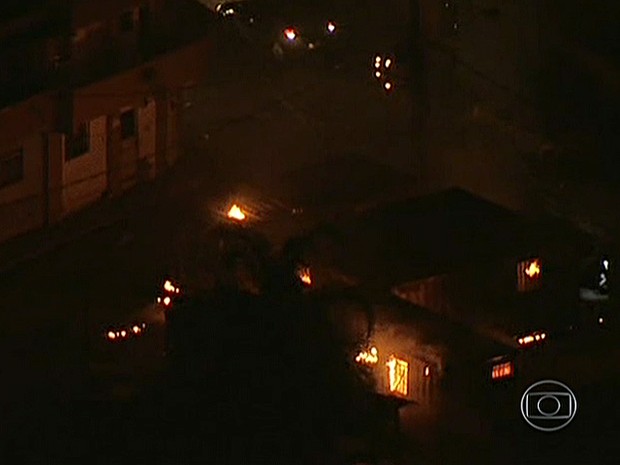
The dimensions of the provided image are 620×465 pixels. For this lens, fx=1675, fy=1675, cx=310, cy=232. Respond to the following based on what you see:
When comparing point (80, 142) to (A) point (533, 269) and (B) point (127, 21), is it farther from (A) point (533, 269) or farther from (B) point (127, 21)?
(A) point (533, 269)

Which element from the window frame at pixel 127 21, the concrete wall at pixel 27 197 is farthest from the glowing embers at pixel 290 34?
the concrete wall at pixel 27 197

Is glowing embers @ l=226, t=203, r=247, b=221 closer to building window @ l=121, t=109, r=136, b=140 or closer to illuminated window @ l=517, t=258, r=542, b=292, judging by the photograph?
building window @ l=121, t=109, r=136, b=140

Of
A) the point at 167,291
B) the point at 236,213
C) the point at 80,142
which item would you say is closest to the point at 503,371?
the point at 167,291

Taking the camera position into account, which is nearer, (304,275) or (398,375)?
(304,275)

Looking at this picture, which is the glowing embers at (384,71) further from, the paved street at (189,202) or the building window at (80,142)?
the building window at (80,142)

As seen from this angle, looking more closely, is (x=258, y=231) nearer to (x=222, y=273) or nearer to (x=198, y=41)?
(x=198, y=41)

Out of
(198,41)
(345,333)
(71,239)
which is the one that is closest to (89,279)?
(71,239)

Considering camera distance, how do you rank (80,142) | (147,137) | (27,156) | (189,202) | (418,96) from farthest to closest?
1. (418,96)
2. (147,137)
3. (189,202)
4. (80,142)
5. (27,156)
